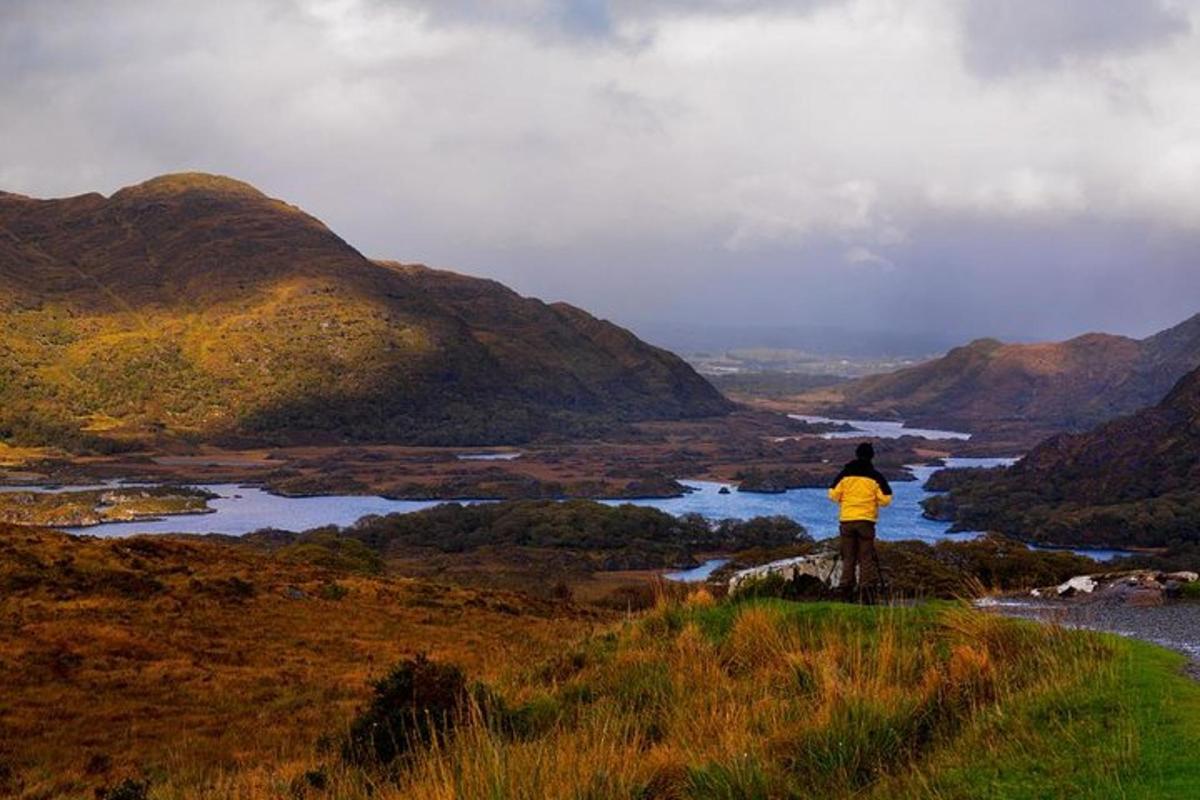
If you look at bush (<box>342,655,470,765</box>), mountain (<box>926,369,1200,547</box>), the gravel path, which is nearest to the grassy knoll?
bush (<box>342,655,470,765</box>)

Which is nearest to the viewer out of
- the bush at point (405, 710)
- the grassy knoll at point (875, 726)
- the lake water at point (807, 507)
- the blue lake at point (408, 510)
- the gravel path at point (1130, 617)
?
the grassy knoll at point (875, 726)

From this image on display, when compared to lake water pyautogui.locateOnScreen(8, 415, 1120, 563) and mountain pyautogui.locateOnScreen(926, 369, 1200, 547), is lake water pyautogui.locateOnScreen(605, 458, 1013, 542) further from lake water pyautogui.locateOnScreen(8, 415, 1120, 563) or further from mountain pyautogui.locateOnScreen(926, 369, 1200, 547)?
mountain pyautogui.locateOnScreen(926, 369, 1200, 547)

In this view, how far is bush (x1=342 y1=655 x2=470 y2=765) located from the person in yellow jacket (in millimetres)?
6760

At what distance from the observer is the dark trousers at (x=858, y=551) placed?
1642 cm

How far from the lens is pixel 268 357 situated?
190 meters

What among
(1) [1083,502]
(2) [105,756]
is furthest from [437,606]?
(1) [1083,502]

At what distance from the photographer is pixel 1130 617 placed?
1467 cm

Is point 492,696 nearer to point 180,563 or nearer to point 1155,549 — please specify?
point 180,563

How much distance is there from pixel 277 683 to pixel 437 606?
14.8 meters

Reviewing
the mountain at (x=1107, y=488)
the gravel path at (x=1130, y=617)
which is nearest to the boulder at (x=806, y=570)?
the gravel path at (x=1130, y=617)

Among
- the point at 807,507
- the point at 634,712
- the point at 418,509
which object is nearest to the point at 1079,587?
the point at 634,712

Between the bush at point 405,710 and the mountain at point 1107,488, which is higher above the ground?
the bush at point 405,710

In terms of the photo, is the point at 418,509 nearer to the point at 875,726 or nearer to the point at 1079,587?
the point at 1079,587

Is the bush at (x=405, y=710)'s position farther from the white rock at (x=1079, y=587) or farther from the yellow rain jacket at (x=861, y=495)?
the white rock at (x=1079, y=587)
